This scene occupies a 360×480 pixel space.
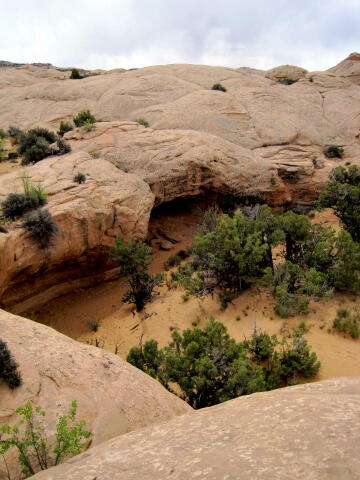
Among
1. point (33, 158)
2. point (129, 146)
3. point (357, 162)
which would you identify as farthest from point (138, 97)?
point (357, 162)

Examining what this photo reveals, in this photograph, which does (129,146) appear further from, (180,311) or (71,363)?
(71,363)

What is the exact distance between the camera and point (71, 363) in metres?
3.81

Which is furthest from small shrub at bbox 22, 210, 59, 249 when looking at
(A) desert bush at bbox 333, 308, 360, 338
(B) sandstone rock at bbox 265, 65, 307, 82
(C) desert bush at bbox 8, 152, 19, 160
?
(B) sandstone rock at bbox 265, 65, 307, 82

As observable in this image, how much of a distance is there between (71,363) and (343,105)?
79.3ft

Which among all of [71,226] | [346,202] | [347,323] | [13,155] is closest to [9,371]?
[71,226]

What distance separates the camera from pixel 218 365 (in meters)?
5.18

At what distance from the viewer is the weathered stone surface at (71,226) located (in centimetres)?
769

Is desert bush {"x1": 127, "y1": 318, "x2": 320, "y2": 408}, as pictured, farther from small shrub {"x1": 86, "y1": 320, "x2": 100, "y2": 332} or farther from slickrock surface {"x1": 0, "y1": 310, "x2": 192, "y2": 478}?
small shrub {"x1": 86, "y1": 320, "x2": 100, "y2": 332}

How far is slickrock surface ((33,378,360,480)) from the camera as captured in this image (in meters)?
1.91

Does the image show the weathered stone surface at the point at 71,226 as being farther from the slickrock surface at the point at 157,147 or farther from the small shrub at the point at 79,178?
the small shrub at the point at 79,178

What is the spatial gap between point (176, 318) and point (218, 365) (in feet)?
11.7

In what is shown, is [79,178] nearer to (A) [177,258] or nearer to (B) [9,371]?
(A) [177,258]

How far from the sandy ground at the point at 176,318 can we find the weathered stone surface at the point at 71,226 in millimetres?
673

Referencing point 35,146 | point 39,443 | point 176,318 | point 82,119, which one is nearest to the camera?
point 39,443
